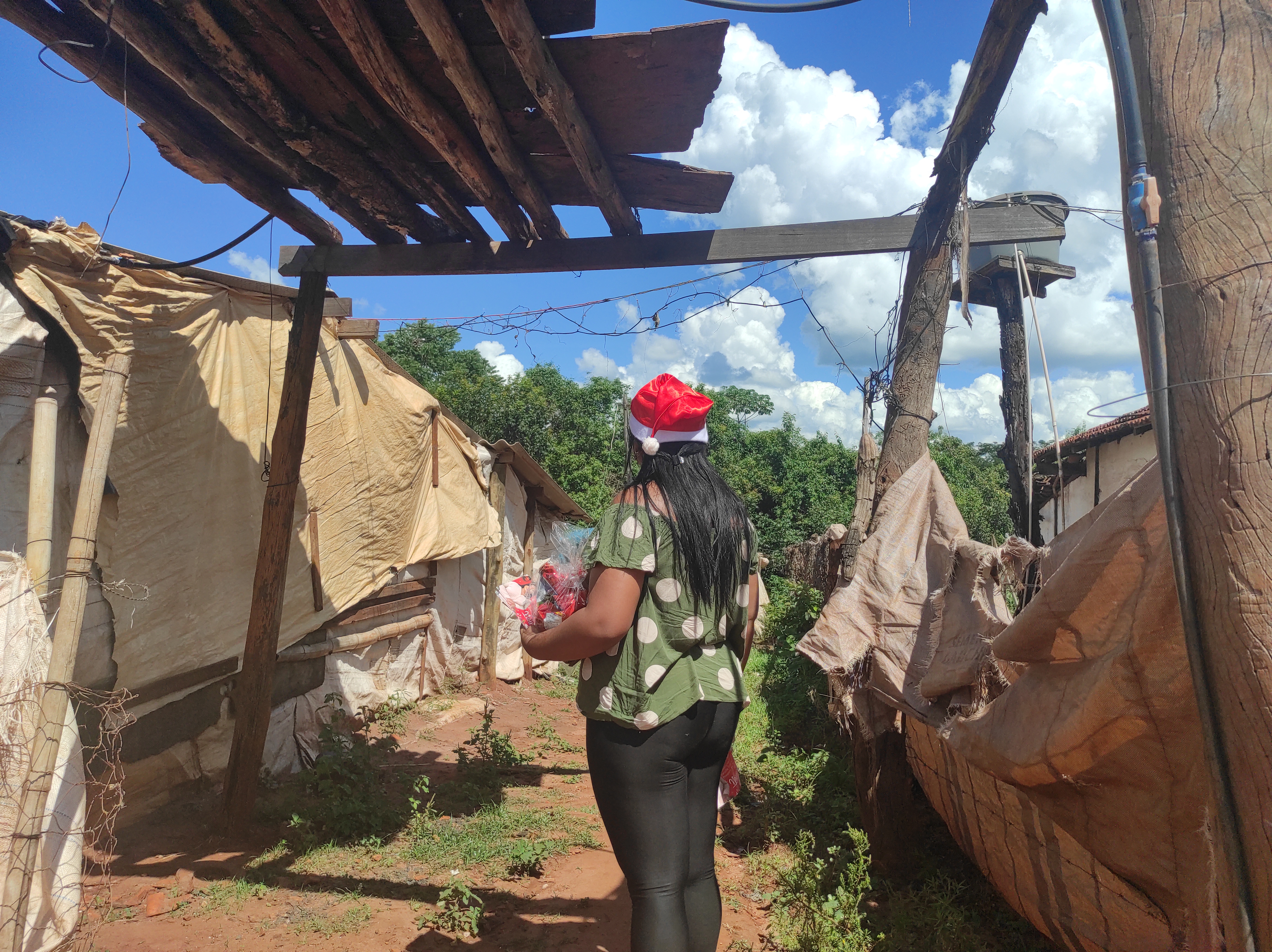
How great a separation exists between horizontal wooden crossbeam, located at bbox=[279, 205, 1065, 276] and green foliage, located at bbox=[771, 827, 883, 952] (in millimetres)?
2679

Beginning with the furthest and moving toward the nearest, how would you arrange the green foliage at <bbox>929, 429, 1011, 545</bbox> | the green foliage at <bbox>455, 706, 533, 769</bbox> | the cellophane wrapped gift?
the green foliage at <bbox>929, 429, 1011, 545</bbox> → the green foliage at <bbox>455, 706, 533, 769</bbox> → the cellophane wrapped gift

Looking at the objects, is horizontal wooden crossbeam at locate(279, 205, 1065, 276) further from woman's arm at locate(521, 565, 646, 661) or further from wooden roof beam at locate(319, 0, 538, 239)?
woman's arm at locate(521, 565, 646, 661)

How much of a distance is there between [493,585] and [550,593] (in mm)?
7000

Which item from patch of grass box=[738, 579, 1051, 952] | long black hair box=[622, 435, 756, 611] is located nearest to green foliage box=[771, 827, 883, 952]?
patch of grass box=[738, 579, 1051, 952]

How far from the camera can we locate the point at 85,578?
7.47ft

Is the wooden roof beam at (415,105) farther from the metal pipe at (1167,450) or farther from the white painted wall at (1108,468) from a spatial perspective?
the white painted wall at (1108,468)

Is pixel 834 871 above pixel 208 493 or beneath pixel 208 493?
beneath

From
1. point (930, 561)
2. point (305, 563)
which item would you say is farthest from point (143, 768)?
point (930, 561)

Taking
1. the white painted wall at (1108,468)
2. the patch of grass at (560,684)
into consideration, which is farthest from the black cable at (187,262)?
the white painted wall at (1108,468)

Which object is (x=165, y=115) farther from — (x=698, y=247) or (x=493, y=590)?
(x=493, y=590)

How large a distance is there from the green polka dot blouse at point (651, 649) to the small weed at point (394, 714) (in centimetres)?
544

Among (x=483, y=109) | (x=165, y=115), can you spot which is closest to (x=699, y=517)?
(x=483, y=109)

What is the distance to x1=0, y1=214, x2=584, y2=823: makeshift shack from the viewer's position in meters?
3.41

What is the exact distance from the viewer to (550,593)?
7.46 feet
